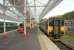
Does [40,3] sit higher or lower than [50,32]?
higher

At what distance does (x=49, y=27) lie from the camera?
25.3 m

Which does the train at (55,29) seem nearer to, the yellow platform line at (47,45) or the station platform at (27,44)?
the station platform at (27,44)

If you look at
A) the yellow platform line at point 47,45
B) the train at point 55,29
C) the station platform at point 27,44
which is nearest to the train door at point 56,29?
the train at point 55,29

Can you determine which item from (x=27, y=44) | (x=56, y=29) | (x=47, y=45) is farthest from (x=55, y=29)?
(x=47, y=45)

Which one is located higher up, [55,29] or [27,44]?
Answer: [55,29]

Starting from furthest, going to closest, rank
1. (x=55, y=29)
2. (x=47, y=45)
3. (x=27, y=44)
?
(x=55, y=29), (x=27, y=44), (x=47, y=45)

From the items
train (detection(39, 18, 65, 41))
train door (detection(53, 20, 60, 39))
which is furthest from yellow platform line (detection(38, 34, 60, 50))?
train door (detection(53, 20, 60, 39))

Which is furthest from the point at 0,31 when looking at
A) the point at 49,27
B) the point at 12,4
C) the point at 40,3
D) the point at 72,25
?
the point at 40,3

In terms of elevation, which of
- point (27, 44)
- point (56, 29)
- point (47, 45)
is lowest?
point (27, 44)

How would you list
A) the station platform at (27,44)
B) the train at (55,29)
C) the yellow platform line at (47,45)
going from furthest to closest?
the train at (55,29) < the station platform at (27,44) < the yellow platform line at (47,45)

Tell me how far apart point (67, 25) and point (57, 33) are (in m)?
8.91

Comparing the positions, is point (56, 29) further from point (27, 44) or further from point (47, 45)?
point (47, 45)

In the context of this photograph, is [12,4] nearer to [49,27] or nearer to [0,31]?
[0,31]

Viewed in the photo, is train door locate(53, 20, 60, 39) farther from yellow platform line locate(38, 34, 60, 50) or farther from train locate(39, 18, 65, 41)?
yellow platform line locate(38, 34, 60, 50)
